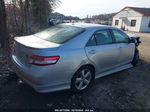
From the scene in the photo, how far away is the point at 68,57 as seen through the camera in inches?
105

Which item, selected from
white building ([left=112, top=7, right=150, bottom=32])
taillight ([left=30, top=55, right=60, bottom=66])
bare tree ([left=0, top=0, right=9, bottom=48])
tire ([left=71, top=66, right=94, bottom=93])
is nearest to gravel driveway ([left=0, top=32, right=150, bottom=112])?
tire ([left=71, top=66, right=94, bottom=93])

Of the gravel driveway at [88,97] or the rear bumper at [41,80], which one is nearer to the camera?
the rear bumper at [41,80]

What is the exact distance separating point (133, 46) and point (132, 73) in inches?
36.9

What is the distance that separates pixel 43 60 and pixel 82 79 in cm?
122

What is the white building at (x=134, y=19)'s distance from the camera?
2319 centimetres

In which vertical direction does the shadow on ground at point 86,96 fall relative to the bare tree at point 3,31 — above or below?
below

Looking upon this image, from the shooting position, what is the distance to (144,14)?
74.5 feet

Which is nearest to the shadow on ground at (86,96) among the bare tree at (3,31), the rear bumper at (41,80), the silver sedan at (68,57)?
the silver sedan at (68,57)

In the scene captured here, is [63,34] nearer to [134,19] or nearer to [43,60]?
[43,60]

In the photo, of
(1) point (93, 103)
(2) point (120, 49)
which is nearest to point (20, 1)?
(2) point (120, 49)

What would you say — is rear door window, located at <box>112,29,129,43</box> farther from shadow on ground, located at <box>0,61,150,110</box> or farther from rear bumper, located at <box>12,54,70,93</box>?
rear bumper, located at <box>12,54,70,93</box>

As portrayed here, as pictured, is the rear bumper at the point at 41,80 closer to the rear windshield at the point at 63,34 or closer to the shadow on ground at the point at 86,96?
the shadow on ground at the point at 86,96

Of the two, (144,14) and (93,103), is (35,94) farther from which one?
(144,14)

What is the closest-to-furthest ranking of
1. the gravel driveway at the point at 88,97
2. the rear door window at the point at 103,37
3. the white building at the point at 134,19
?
the gravel driveway at the point at 88,97 < the rear door window at the point at 103,37 < the white building at the point at 134,19
